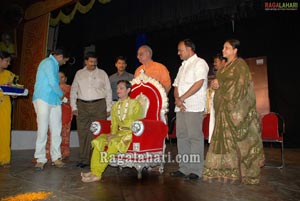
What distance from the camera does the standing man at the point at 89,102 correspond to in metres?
4.17

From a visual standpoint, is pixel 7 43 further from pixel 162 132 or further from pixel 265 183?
pixel 265 183

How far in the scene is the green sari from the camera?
3.06 meters

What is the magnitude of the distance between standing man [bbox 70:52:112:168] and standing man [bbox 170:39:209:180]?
1.23 meters

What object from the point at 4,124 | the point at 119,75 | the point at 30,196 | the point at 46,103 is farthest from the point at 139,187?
the point at 4,124

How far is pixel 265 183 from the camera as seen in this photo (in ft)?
10.2

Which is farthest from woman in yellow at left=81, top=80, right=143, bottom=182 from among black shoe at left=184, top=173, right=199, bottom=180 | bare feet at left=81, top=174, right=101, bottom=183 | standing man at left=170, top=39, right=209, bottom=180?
black shoe at left=184, top=173, right=199, bottom=180

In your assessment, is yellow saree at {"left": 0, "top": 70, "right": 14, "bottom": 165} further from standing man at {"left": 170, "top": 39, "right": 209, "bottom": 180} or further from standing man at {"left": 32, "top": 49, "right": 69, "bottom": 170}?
standing man at {"left": 170, "top": 39, "right": 209, "bottom": 180}

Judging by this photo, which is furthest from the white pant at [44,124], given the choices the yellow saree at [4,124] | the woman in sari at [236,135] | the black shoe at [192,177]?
the woman in sari at [236,135]

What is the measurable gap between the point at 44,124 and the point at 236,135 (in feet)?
7.62

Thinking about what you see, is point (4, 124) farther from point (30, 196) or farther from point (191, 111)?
point (191, 111)

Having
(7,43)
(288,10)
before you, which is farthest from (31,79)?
(288,10)

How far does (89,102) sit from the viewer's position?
13.6 feet

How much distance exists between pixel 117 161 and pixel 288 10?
490cm

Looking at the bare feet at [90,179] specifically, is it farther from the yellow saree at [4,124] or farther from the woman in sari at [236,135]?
the yellow saree at [4,124]
